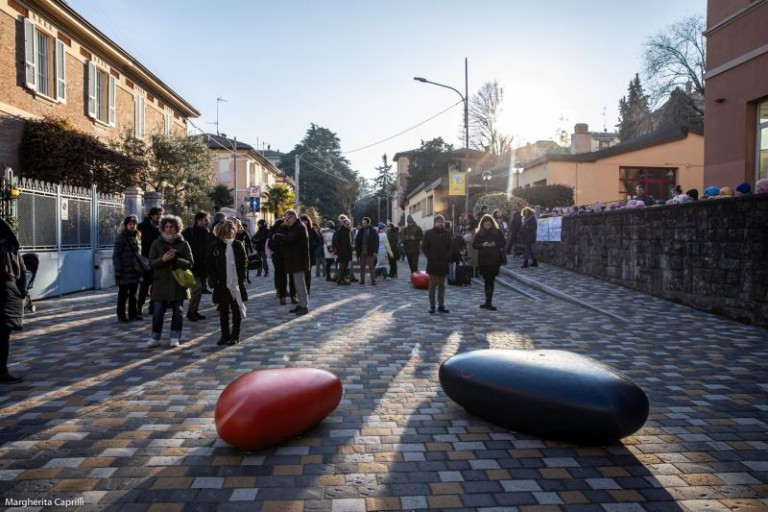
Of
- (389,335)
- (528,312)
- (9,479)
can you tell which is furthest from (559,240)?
(9,479)

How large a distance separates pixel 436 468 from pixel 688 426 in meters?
2.29

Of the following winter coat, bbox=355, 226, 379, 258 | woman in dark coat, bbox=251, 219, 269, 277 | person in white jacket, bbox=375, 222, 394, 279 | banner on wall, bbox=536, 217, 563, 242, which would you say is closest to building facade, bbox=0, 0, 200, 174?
woman in dark coat, bbox=251, 219, 269, 277

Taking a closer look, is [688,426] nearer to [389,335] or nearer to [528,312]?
[389,335]

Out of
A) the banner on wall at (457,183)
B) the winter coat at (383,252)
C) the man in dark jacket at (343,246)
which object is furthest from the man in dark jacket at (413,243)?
the banner on wall at (457,183)

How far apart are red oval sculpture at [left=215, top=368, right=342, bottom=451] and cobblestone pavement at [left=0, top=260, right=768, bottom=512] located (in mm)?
147

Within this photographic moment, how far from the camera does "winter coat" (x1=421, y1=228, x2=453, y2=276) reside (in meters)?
10.2

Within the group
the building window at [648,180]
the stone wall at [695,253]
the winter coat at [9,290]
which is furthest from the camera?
the building window at [648,180]

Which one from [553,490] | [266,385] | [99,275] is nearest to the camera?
[553,490]

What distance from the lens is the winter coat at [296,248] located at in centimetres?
987

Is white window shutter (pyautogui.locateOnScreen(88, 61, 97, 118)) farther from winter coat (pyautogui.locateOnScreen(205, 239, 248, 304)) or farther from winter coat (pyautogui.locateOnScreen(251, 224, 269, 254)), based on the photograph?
winter coat (pyautogui.locateOnScreen(205, 239, 248, 304))

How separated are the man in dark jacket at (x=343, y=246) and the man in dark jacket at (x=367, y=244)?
285 millimetres

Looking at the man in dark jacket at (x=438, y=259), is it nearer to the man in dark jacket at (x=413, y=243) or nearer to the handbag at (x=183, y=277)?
the handbag at (x=183, y=277)

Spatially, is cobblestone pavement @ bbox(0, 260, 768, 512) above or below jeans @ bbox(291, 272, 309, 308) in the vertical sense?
below

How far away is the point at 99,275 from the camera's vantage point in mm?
13453
